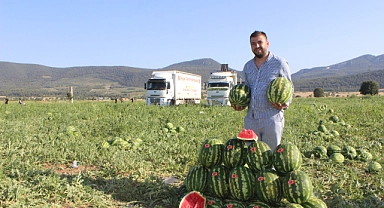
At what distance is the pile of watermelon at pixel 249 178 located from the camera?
3818mm

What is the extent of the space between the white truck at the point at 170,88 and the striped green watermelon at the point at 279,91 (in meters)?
23.4

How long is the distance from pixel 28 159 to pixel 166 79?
73.2 feet

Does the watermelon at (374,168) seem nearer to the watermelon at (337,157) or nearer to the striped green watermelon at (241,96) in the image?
the watermelon at (337,157)

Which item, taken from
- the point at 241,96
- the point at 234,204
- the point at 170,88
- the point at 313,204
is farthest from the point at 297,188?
the point at 170,88

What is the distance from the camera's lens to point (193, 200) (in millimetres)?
4020

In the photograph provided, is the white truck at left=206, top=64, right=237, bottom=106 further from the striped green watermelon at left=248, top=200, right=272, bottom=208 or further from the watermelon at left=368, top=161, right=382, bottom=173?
the striped green watermelon at left=248, top=200, right=272, bottom=208

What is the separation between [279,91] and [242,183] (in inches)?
49.8

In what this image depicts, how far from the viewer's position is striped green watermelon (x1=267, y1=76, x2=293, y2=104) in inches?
165

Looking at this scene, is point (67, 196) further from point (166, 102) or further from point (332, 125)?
point (166, 102)

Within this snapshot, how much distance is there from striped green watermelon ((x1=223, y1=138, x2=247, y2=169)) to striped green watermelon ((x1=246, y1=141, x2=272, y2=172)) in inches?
5.3

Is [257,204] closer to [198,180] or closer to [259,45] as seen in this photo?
[198,180]

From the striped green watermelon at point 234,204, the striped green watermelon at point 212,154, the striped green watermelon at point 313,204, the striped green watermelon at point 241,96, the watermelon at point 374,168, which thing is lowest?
the watermelon at point 374,168

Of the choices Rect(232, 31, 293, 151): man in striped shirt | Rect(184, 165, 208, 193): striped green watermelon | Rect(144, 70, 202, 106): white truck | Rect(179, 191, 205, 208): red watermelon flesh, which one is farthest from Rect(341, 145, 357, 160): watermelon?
Rect(144, 70, 202, 106): white truck

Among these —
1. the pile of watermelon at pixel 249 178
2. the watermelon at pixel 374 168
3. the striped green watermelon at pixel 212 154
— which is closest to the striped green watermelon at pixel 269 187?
the pile of watermelon at pixel 249 178
